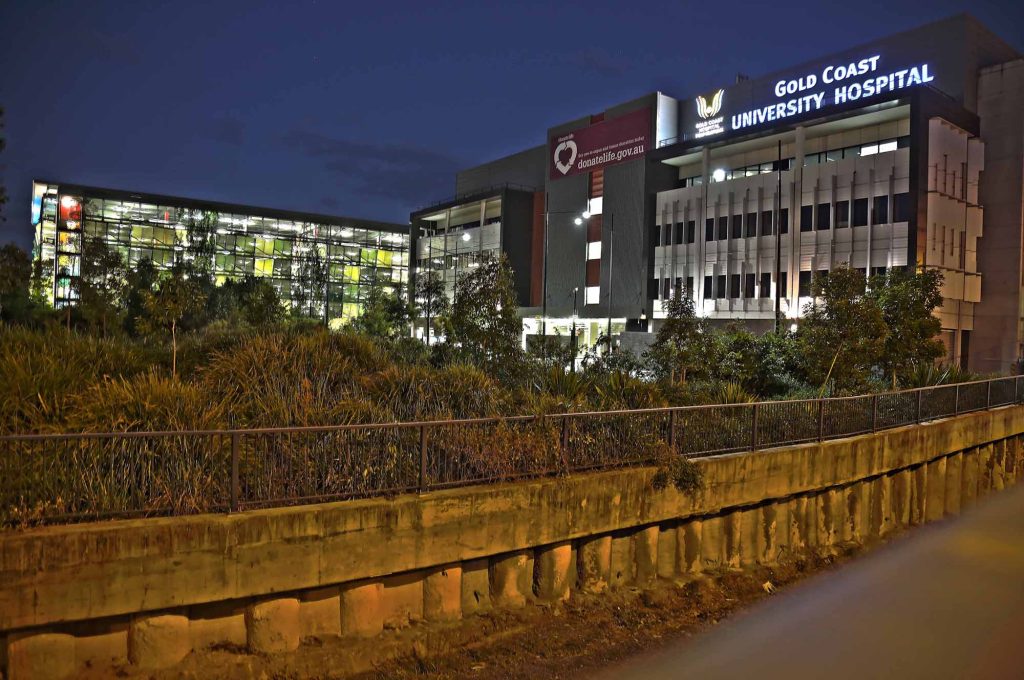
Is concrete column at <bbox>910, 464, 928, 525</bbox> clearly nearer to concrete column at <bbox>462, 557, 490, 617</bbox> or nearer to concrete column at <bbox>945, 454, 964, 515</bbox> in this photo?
concrete column at <bbox>945, 454, 964, 515</bbox>

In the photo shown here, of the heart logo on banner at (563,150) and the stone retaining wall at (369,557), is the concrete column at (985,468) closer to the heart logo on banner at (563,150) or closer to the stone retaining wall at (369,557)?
the stone retaining wall at (369,557)

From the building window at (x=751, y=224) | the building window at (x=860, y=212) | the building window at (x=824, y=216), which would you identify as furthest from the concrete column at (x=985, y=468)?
the building window at (x=751, y=224)

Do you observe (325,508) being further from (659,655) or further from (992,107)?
(992,107)

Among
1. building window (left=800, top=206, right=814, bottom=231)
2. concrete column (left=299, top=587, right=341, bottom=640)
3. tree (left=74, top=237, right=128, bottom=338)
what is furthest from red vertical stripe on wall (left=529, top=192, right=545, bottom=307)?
concrete column (left=299, top=587, right=341, bottom=640)

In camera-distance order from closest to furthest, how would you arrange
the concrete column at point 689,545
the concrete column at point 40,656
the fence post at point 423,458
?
Answer: the concrete column at point 40,656 → the fence post at point 423,458 → the concrete column at point 689,545

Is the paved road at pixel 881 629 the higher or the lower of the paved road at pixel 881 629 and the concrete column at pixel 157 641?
the lower

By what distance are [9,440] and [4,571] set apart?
1055 millimetres

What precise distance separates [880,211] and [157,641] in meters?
46.4

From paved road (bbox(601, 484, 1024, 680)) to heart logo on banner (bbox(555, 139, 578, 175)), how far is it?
5862 cm

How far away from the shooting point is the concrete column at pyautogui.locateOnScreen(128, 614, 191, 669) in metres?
6.55

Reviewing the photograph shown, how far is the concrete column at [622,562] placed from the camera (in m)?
9.59

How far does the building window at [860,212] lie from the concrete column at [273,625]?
4558 centimetres

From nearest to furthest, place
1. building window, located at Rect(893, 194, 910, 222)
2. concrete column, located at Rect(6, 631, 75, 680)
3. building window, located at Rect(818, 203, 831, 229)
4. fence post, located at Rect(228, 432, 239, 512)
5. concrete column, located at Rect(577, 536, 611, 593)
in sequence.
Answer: concrete column, located at Rect(6, 631, 75, 680) < fence post, located at Rect(228, 432, 239, 512) < concrete column, located at Rect(577, 536, 611, 593) < building window, located at Rect(893, 194, 910, 222) < building window, located at Rect(818, 203, 831, 229)

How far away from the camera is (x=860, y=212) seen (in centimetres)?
4609
